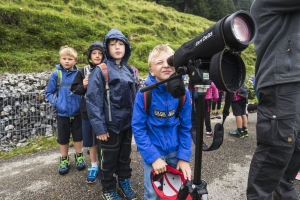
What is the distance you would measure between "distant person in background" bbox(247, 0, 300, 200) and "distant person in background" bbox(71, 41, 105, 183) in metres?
2.13

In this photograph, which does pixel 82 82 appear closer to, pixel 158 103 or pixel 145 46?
pixel 158 103

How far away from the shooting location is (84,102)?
327 cm

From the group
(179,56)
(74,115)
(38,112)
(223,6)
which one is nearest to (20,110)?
(38,112)

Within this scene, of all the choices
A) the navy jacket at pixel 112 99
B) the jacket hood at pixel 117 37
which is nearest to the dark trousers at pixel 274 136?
the navy jacket at pixel 112 99

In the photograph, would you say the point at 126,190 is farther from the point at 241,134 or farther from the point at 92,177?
the point at 241,134

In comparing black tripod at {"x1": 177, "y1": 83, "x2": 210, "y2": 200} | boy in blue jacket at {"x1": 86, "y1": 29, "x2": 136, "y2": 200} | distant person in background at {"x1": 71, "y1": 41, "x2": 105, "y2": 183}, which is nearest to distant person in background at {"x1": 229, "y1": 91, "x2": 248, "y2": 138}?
boy in blue jacket at {"x1": 86, "y1": 29, "x2": 136, "y2": 200}

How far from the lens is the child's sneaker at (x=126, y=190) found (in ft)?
8.74

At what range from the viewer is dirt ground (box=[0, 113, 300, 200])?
2834 millimetres

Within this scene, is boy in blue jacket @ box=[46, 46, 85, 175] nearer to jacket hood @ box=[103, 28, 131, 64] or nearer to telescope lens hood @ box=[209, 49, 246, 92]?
jacket hood @ box=[103, 28, 131, 64]

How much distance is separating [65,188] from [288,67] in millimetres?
3002

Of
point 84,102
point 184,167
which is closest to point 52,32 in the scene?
point 84,102

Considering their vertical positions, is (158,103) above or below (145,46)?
below

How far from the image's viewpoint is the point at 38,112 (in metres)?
5.58

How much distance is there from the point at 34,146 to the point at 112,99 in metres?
3.03
